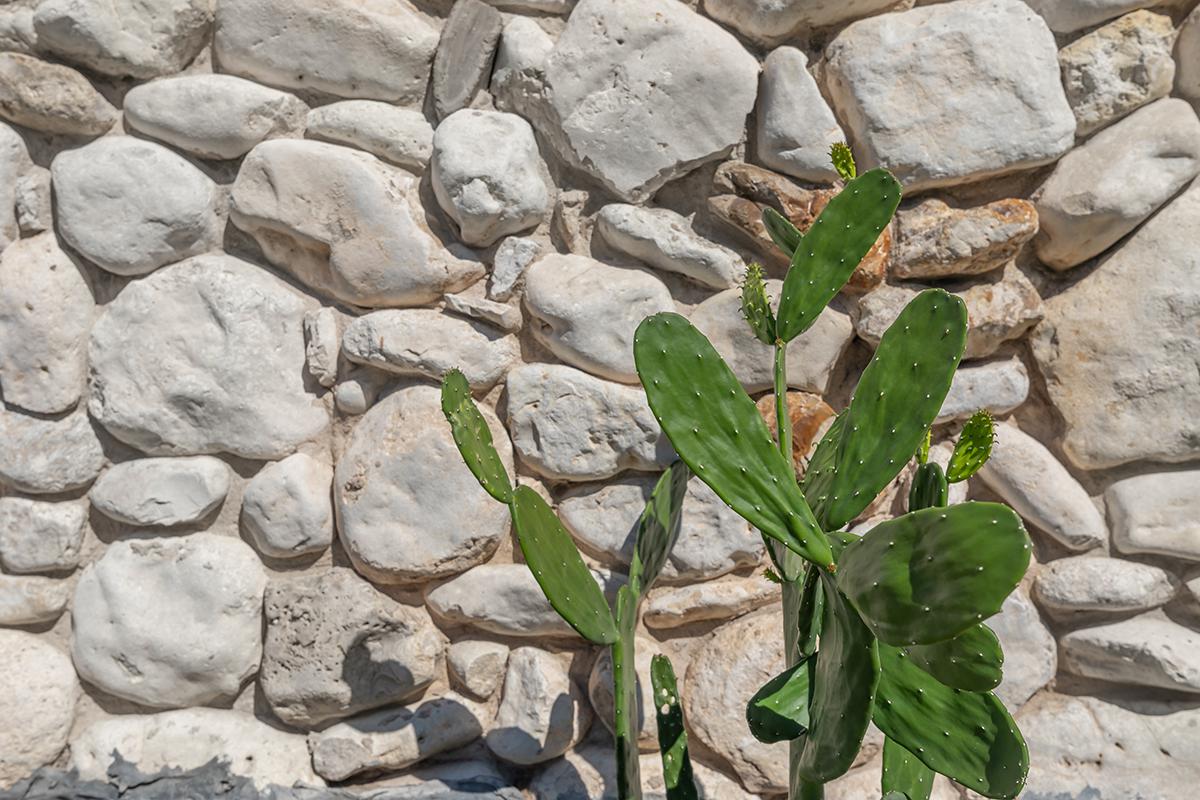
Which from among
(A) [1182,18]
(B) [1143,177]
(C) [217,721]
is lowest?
(C) [217,721]

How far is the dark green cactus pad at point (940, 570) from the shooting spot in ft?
1.85

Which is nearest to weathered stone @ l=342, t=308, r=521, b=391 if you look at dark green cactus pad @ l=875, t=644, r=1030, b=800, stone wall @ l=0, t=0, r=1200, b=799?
stone wall @ l=0, t=0, r=1200, b=799

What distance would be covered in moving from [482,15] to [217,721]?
41.1 inches

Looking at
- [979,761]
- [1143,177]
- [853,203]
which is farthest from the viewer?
[1143,177]

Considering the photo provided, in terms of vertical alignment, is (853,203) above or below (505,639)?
above

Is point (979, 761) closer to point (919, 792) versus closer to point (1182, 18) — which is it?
point (919, 792)

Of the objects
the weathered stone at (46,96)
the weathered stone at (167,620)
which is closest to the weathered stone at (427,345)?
the weathered stone at (167,620)

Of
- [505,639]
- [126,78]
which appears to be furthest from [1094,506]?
[126,78]

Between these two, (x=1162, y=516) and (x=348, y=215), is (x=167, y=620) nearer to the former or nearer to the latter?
(x=348, y=215)

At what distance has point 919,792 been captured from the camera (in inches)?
37.9

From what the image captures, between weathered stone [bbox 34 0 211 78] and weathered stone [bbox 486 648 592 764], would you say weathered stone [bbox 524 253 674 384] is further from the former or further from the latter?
weathered stone [bbox 34 0 211 78]

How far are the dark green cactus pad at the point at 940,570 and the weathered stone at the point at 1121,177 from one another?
2.67 ft

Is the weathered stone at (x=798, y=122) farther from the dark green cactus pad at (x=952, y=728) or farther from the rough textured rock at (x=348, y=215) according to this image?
the dark green cactus pad at (x=952, y=728)

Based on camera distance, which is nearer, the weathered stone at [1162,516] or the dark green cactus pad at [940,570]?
the dark green cactus pad at [940,570]
